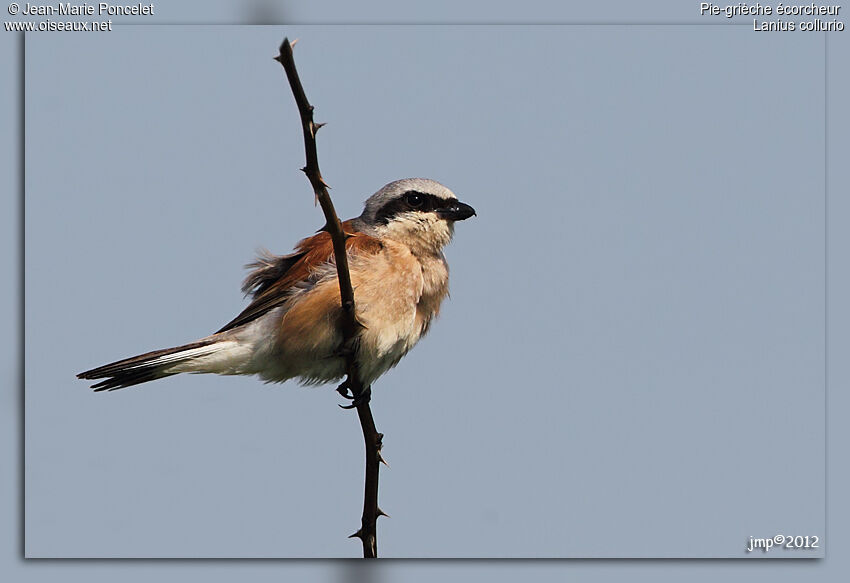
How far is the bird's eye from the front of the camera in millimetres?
5130

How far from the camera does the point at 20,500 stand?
4.54 meters

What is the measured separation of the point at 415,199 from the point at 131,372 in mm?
1677

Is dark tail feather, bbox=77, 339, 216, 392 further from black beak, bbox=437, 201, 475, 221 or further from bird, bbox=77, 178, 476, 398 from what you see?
black beak, bbox=437, 201, 475, 221

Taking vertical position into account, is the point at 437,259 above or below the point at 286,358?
above

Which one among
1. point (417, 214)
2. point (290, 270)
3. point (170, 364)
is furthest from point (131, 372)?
point (417, 214)

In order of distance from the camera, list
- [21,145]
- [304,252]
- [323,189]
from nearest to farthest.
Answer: [323,189]
[21,145]
[304,252]

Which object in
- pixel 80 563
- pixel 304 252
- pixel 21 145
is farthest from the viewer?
pixel 304 252

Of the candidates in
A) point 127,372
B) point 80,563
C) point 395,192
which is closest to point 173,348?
point 127,372

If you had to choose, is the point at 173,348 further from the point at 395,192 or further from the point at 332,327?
the point at 395,192

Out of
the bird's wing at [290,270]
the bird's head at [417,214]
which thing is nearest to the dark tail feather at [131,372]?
the bird's wing at [290,270]

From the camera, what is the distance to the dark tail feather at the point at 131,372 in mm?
4500

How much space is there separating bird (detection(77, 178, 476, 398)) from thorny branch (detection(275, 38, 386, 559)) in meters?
0.06

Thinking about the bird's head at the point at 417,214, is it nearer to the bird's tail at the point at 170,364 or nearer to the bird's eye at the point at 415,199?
the bird's eye at the point at 415,199

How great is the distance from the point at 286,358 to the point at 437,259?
948mm
